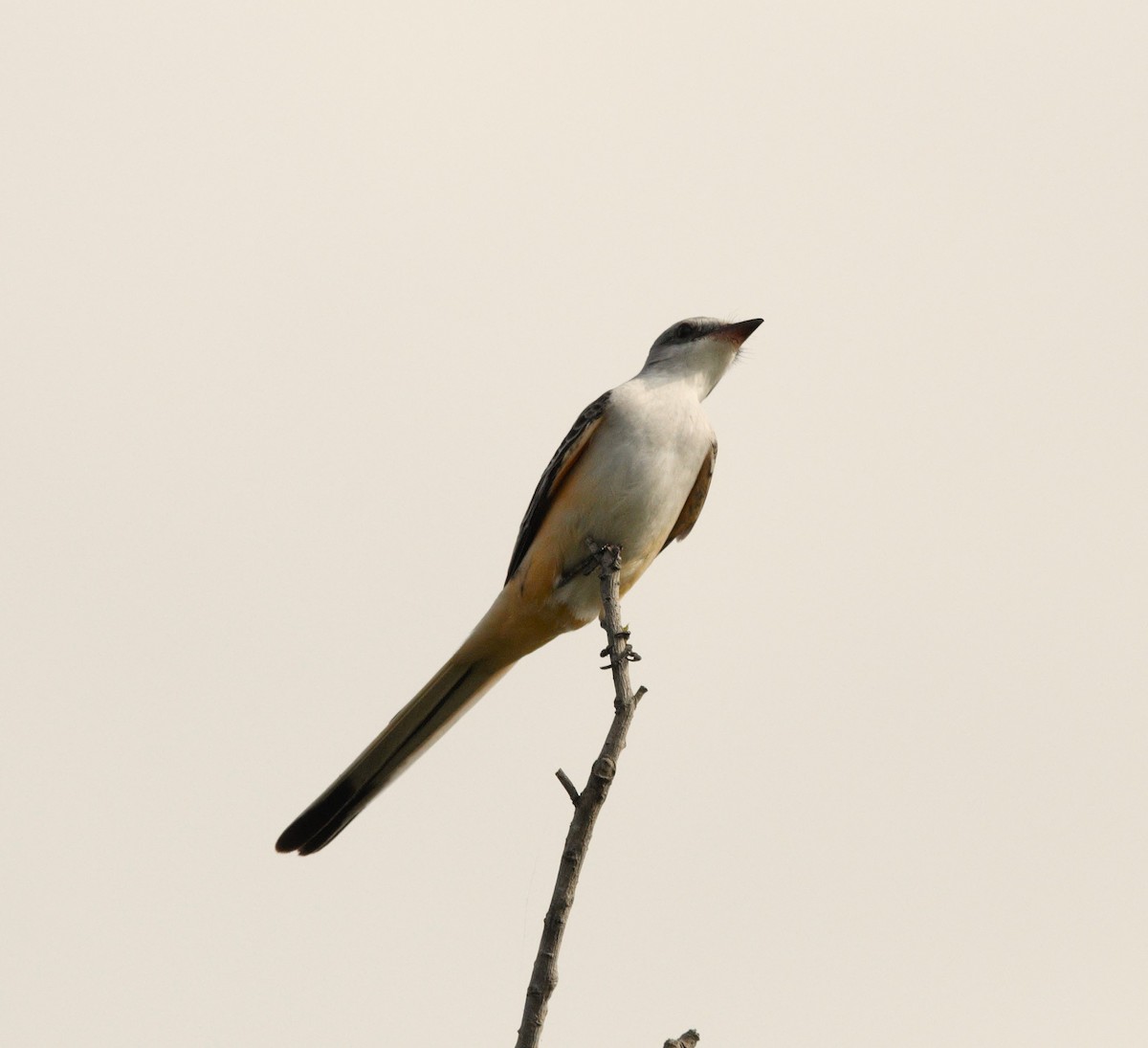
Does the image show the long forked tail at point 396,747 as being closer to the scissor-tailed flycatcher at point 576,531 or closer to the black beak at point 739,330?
the scissor-tailed flycatcher at point 576,531

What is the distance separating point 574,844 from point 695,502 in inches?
173

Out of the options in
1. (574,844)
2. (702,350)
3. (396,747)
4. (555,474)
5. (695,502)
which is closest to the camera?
(574,844)

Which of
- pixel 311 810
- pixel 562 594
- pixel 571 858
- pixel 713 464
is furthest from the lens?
pixel 713 464

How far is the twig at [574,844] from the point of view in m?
4.14

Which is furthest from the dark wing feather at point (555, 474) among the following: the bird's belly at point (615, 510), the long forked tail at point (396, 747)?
the long forked tail at point (396, 747)

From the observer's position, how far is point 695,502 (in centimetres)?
888

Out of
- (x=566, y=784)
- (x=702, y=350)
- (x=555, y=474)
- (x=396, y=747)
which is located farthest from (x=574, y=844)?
(x=702, y=350)

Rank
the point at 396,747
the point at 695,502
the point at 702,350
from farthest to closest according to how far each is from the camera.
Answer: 1. the point at 702,350
2. the point at 695,502
3. the point at 396,747

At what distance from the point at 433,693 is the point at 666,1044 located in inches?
171

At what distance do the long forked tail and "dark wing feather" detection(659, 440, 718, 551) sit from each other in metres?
1.37

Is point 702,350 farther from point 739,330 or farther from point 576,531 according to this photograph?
point 576,531

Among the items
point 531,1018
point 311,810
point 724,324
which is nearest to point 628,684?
point 531,1018

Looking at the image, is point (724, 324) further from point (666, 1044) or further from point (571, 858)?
point (666, 1044)

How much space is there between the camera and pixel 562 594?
8.22m
